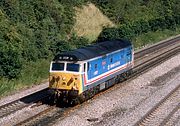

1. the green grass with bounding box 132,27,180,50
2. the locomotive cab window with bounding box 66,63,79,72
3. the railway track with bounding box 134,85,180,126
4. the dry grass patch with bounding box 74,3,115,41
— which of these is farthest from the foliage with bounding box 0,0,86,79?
the railway track with bounding box 134,85,180,126

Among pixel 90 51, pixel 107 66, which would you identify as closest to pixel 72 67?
pixel 90 51

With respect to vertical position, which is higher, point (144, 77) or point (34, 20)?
point (34, 20)

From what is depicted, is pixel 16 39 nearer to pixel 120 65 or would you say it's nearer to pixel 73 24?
pixel 120 65

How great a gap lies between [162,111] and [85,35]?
27.8m

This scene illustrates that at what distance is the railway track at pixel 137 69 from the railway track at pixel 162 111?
461 centimetres

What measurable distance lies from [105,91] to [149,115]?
643cm

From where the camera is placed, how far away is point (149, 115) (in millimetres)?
23078

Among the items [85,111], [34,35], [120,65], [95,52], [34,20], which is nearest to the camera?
[85,111]

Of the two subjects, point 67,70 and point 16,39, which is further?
point 16,39

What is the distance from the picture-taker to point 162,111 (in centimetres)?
2409

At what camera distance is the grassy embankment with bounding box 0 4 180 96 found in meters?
30.0

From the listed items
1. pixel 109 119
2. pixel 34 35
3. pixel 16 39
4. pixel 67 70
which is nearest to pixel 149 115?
pixel 109 119

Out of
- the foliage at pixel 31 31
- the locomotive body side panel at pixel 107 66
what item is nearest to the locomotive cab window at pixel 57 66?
the locomotive body side panel at pixel 107 66

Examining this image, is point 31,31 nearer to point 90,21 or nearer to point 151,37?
point 90,21
